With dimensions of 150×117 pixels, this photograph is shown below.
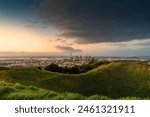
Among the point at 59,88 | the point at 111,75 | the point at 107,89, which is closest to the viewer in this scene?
the point at 59,88

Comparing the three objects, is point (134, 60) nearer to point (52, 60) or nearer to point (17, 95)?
point (52, 60)

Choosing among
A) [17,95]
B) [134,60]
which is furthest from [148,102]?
[134,60]

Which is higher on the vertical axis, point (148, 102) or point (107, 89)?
point (148, 102)

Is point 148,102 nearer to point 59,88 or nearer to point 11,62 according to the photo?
point 59,88

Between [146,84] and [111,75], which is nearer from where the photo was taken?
[146,84]

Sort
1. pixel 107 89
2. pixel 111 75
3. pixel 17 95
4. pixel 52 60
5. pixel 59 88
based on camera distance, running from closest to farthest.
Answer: pixel 17 95
pixel 59 88
pixel 107 89
pixel 111 75
pixel 52 60

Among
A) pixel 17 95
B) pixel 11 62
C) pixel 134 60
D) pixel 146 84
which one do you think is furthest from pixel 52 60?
pixel 17 95
